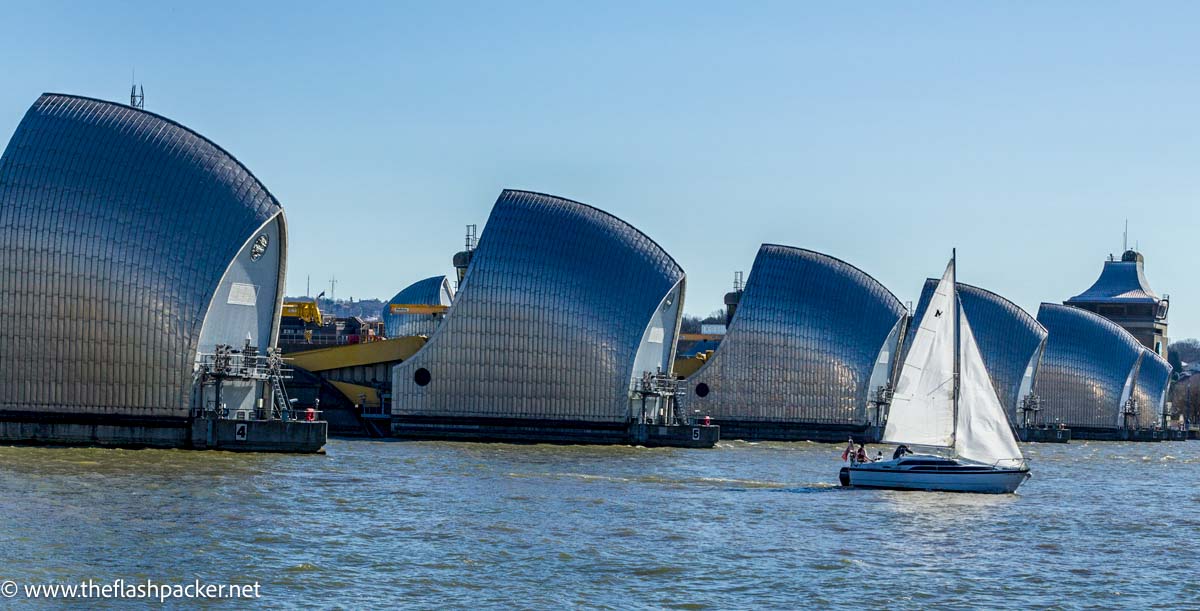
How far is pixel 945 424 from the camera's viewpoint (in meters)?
66.9

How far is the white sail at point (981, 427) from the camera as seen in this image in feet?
218

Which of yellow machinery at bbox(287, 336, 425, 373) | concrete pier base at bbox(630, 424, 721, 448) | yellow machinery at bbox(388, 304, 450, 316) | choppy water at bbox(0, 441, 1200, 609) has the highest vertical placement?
yellow machinery at bbox(388, 304, 450, 316)

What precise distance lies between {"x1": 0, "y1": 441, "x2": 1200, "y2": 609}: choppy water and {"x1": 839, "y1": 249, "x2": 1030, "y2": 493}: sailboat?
1.25 meters

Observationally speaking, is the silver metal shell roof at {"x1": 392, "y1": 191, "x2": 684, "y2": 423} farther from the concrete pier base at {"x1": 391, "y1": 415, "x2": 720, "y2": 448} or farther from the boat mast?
the boat mast

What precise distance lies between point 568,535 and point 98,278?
35184 mm

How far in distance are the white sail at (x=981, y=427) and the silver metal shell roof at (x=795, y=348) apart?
47.4 m

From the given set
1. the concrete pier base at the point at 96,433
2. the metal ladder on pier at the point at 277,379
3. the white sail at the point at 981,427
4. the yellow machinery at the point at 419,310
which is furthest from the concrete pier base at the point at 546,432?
the white sail at the point at 981,427

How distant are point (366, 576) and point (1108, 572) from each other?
1907 centimetres

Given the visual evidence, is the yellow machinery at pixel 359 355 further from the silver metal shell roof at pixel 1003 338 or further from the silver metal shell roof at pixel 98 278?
the silver metal shell roof at pixel 1003 338

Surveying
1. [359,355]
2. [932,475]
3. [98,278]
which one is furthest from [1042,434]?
[98,278]

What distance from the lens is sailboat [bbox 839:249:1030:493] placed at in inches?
2544

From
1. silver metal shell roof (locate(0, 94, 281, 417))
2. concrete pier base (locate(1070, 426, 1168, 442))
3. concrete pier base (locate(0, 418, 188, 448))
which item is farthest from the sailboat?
concrete pier base (locate(1070, 426, 1168, 442))

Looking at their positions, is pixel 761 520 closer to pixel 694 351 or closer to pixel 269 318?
pixel 269 318

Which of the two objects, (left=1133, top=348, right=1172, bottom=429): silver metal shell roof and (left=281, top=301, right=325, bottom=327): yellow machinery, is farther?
(left=1133, top=348, right=1172, bottom=429): silver metal shell roof
